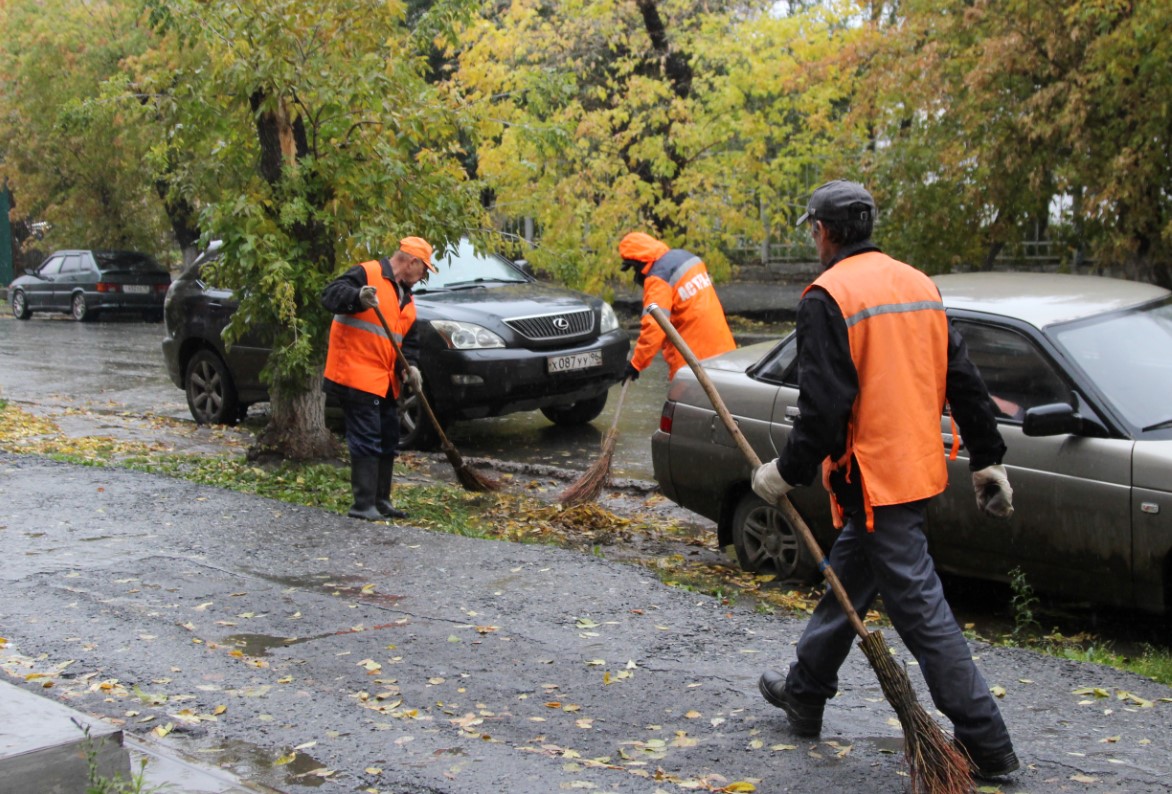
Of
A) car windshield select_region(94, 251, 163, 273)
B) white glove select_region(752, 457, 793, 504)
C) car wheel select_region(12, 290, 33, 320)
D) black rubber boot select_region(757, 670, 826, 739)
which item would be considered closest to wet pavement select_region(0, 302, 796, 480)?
car windshield select_region(94, 251, 163, 273)

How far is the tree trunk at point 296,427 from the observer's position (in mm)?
9680

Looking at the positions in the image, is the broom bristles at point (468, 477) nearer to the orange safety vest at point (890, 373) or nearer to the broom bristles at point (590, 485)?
the broom bristles at point (590, 485)

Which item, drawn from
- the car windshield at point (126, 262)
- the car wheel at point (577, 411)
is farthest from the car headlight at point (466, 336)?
the car windshield at point (126, 262)

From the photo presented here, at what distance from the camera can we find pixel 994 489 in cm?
442

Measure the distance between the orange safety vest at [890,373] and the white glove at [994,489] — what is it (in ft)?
→ 1.21

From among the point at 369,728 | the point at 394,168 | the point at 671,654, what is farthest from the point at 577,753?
the point at 394,168

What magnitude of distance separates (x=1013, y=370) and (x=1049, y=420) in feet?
2.04

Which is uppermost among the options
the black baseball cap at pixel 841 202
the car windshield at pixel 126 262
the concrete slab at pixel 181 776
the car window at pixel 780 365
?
the black baseball cap at pixel 841 202

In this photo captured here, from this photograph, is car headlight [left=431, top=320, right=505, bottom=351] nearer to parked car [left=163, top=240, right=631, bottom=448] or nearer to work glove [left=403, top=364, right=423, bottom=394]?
parked car [left=163, top=240, right=631, bottom=448]

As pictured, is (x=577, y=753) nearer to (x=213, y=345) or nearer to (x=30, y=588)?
(x=30, y=588)

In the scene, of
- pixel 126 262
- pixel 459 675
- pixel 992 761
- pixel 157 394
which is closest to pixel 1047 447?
pixel 992 761

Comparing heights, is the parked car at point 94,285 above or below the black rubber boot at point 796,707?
above

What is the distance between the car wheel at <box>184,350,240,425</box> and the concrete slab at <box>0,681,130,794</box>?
8.53 metres

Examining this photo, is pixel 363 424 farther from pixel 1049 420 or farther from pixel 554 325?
pixel 1049 420
